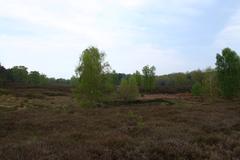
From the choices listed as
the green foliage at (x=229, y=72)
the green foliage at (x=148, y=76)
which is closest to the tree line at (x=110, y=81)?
the green foliage at (x=229, y=72)

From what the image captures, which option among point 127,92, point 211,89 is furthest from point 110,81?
point 211,89

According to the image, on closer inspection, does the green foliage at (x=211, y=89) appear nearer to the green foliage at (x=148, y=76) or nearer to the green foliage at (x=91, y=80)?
the green foliage at (x=91, y=80)

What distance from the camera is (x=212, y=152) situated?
7434 mm

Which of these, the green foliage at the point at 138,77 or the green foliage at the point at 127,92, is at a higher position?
the green foliage at the point at 138,77

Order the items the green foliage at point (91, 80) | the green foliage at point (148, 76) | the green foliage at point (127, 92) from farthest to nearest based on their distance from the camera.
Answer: the green foliage at point (148, 76) < the green foliage at point (127, 92) < the green foliage at point (91, 80)

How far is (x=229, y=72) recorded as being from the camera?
44781mm

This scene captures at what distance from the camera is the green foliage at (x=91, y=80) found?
31.9 meters

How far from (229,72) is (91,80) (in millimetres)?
23088

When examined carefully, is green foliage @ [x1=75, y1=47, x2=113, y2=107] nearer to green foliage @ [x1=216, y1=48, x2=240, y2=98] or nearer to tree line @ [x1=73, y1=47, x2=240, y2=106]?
tree line @ [x1=73, y1=47, x2=240, y2=106]

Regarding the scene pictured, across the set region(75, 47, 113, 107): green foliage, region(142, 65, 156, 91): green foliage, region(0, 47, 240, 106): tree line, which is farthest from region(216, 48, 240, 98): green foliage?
region(142, 65, 156, 91): green foliage

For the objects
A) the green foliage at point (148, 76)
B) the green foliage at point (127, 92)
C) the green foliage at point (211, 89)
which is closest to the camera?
the green foliage at point (127, 92)

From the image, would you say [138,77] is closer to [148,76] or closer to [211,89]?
[148,76]

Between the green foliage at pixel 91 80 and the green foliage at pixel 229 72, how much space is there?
20127 millimetres

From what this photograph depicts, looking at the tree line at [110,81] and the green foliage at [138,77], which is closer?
the tree line at [110,81]
